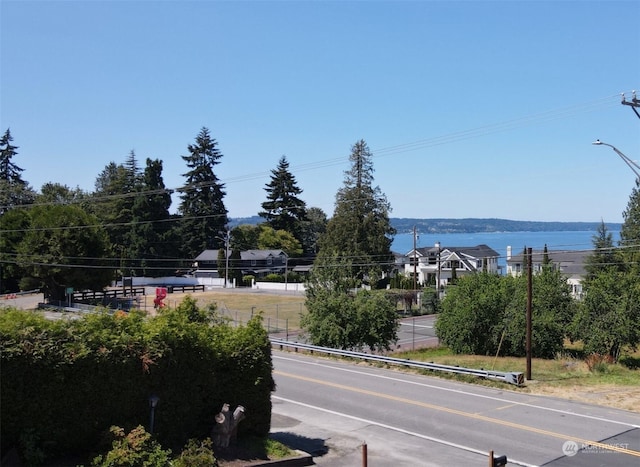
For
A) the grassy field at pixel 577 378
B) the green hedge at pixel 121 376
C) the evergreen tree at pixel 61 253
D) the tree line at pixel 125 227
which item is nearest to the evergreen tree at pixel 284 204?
the tree line at pixel 125 227

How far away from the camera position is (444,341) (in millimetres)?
38000

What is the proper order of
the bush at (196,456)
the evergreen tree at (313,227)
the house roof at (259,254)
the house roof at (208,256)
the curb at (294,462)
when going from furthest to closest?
the evergreen tree at (313,227), the house roof at (259,254), the house roof at (208,256), the curb at (294,462), the bush at (196,456)

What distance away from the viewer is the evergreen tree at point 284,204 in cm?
10912

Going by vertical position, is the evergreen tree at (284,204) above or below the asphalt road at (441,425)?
above

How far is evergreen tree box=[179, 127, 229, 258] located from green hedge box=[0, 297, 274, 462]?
86.9 metres

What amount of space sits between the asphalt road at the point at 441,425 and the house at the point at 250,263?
72925 mm

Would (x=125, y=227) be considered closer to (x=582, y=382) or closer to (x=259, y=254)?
(x=259, y=254)

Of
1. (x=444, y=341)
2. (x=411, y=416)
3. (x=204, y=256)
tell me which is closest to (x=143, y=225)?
(x=204, y=256)

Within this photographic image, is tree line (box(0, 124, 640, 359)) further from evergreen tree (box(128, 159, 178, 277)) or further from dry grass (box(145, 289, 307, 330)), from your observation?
dry grass (box(145, 289, 307, 330))

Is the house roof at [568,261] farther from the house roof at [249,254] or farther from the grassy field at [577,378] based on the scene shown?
the grassy field at [577,378]

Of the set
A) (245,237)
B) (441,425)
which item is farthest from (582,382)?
(245,237)

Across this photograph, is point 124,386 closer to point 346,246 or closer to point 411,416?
point 411,416

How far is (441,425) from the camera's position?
15789 mm

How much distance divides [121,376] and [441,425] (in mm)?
8810
